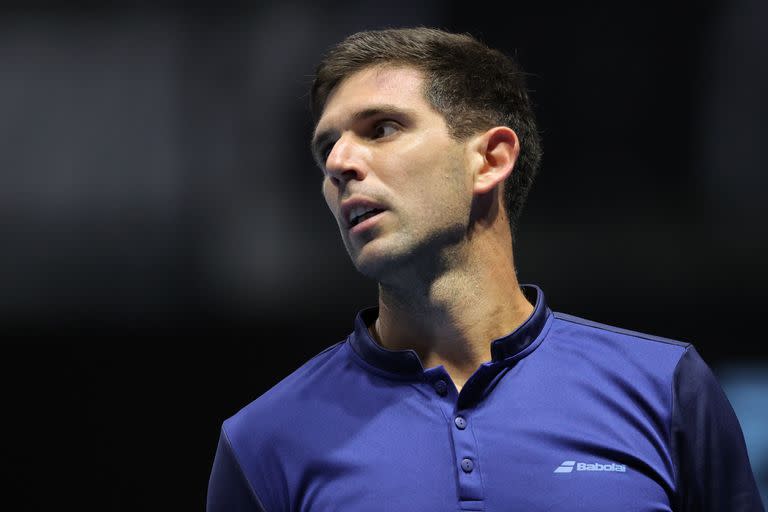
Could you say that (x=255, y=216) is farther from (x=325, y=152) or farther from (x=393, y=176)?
(x=393, y=176)

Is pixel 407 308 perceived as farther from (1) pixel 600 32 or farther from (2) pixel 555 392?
(1) pixel 600 32

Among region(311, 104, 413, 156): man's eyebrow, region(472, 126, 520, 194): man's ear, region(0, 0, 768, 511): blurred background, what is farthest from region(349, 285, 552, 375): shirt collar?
region(0, 0, 768, 511): blurred background

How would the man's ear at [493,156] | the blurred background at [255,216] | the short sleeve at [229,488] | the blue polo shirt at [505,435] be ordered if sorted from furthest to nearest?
the blurred background at [255,216] < the man's ear at [493,156] < the short sleeve at [229,488] < the blue polo shirt at [505,435]

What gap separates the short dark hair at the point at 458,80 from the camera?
1.64 meters

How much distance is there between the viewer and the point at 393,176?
1534 millimetres

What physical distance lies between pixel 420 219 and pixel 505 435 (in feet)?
1.20

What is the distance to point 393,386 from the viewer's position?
1.52m

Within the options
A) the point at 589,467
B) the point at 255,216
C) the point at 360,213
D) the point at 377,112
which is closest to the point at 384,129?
the point at 377,112

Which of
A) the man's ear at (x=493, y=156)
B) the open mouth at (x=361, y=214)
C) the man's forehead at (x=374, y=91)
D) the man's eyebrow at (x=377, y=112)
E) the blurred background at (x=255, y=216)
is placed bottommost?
the blurred background at (x=255, y=216)

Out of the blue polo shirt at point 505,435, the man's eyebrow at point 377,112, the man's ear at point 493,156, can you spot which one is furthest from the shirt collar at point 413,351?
the man's eyebrow at point 377,112

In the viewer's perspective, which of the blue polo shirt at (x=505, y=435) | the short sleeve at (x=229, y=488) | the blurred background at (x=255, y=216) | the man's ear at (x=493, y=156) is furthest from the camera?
the blurred background at (x=255, y=216)

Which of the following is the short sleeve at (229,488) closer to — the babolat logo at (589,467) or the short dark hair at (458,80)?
the babolat logo at (589,467)

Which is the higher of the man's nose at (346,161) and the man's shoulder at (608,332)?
the man's nose at (346,161)

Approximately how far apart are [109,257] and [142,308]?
0.67 ft
